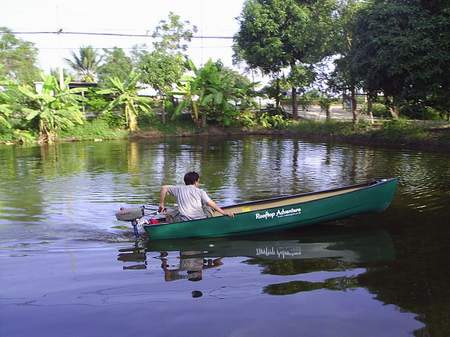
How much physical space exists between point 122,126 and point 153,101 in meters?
2.90

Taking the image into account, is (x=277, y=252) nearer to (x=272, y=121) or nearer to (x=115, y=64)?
(x=272, y=121)

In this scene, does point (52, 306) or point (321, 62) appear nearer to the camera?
Result: point (52, 306)

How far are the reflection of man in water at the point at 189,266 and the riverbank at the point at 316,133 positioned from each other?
17.8 meters

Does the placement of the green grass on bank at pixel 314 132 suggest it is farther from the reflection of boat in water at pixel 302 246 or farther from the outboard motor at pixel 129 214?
the outboard motor at pixel 129 214

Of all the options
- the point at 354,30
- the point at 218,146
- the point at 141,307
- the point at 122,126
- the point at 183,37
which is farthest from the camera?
the point at 183,37

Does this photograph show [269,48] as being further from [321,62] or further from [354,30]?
[354,30]

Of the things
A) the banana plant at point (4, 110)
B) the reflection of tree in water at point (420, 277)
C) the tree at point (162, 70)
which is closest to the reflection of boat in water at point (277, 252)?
the reflection of tree in water at point (420, 277)

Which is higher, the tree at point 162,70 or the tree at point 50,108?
the tree at point 162,70

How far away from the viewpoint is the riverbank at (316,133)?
23.8 metres

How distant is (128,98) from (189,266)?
1031 inches

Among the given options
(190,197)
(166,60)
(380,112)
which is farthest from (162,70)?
(190,197)

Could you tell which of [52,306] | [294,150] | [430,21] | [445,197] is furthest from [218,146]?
[52,306]

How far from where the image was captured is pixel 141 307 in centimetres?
553

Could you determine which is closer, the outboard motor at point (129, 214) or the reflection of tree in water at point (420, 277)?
the reflection of tree in water at point (420, 277)
